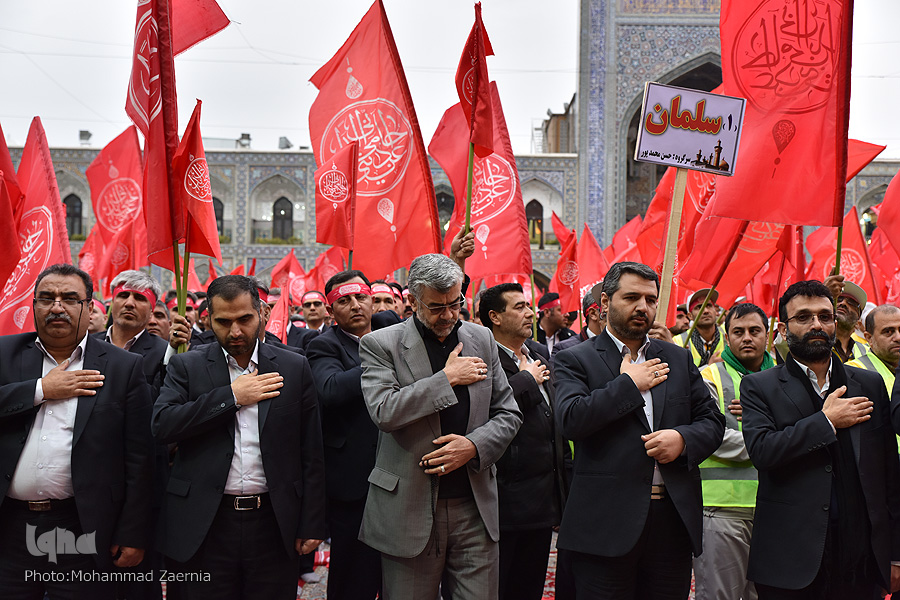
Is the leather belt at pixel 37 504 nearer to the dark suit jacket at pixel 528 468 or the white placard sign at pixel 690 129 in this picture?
the dark suit jacket at pixel 528 468

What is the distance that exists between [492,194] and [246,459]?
3.74 metres

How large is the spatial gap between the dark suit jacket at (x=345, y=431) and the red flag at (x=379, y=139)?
1521 mm

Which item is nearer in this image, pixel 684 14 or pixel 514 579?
pixel 514 579

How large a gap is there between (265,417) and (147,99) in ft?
5.99

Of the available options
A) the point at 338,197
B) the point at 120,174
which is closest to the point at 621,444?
the point at 338,197

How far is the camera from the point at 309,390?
3035 mm

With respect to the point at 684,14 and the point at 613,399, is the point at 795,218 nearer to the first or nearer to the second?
the point at 613,399

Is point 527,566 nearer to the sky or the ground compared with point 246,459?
nearer to the ground

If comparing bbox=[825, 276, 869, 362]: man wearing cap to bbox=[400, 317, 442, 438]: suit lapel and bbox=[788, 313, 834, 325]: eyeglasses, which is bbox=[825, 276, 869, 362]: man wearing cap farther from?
bbox=[400, 317, 442, 438]: suit lapel

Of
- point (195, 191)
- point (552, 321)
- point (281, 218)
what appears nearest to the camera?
point (195, 191)

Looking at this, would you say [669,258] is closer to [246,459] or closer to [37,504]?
[246,459]

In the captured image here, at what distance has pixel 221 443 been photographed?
2791 mm

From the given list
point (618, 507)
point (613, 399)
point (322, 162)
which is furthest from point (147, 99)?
point (618, 507)

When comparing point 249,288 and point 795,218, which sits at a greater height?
point 795,218
